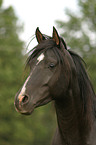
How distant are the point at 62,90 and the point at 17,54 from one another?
18942mm

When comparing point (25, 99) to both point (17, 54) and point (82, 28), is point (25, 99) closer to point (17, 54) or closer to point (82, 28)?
point (82, 28)

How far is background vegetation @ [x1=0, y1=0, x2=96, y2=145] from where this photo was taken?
58.0 ft

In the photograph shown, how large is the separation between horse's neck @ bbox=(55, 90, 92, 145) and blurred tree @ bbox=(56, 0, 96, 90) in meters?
13.3

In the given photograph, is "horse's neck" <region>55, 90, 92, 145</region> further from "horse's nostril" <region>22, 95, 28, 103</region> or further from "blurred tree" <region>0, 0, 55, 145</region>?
"blurred tree" <region>0, 0, 55, 145</region>

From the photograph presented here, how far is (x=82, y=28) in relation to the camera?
59.3ft

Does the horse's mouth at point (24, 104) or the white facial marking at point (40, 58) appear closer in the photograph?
the horse's mouth at point (24, 104)

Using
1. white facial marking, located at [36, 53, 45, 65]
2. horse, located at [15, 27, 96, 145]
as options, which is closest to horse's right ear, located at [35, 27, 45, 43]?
horse, located at [15, 27, 96, 145]

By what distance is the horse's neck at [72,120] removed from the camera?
372 centimetres

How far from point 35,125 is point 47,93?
2156cm

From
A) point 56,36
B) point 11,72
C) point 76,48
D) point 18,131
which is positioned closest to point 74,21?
point 76,48

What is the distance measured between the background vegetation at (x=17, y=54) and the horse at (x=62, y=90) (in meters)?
11.3

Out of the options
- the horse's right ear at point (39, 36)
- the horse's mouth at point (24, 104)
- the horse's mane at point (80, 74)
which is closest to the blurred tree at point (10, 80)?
the horse's right ear at point (39, 36)

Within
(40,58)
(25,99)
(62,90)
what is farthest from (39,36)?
(25,99)

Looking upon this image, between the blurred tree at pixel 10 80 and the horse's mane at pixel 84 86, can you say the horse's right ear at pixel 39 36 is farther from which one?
the blurred tree at pixel 10 80
